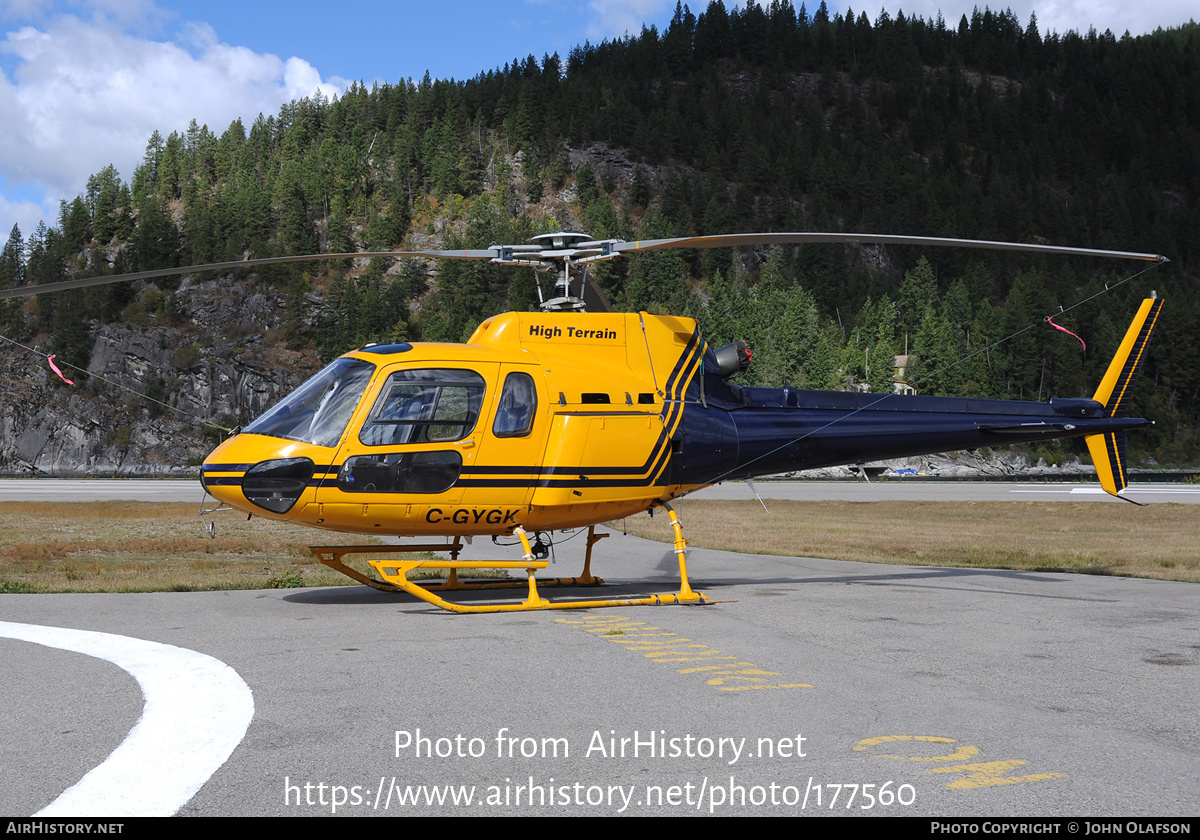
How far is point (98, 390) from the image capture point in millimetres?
115000

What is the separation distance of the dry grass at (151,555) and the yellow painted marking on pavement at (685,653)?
5.38 m

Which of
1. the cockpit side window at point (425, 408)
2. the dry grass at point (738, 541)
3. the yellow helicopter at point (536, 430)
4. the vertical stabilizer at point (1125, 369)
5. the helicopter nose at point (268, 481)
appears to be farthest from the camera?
the vertical stabilizer at point (1125, 369)

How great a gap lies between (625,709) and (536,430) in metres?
5.85

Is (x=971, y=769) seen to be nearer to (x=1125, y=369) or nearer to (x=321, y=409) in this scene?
(x=321, y=409)

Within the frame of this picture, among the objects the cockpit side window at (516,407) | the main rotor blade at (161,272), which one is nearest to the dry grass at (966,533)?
the cockpit side window at (516,407)

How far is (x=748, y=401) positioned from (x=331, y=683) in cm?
823

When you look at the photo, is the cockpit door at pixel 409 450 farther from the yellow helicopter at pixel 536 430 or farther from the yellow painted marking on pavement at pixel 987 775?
the yellow painted marking on pavement at pixel 987 775

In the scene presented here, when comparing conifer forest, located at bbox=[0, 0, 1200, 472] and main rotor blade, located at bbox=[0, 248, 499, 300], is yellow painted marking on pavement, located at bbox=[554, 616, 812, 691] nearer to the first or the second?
main rotor blade, located at bbox=[0, 248, 499, 300]

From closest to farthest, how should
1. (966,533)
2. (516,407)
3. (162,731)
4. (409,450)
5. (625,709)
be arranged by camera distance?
(162,731)
(625,709)
(409,450)
(516,407)
(966,533)

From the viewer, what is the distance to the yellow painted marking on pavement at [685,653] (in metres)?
6.91

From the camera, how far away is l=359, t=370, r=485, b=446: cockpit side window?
1082 centimetres

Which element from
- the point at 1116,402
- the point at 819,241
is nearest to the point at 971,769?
the point at 819,241

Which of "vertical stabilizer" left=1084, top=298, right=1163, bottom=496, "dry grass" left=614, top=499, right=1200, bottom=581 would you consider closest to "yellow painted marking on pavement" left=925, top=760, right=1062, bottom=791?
"vertical stabilizer" left=1084, top=298, right=1163, bottom=496

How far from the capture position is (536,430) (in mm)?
11570
